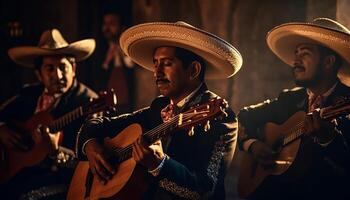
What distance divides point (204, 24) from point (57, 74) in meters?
2.10

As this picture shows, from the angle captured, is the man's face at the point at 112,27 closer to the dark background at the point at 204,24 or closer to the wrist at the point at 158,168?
the dark background at the point at 204,24

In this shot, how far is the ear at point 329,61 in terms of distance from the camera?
5.16 meters

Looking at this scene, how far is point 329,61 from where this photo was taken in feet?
17.0

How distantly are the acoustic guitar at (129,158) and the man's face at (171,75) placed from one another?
0.39 meters

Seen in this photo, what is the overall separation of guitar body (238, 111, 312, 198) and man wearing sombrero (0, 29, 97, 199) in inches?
68.1

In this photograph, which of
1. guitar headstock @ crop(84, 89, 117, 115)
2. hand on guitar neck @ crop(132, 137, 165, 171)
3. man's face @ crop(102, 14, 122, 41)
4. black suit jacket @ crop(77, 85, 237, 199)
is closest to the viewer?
hand on guitar neck @ crop(132, 137, 165, 171)

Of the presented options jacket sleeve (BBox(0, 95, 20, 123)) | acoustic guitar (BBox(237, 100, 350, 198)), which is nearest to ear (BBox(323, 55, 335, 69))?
acoustic guitar (BBox(237, 100, 350, 198))

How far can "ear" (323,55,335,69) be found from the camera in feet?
16.9

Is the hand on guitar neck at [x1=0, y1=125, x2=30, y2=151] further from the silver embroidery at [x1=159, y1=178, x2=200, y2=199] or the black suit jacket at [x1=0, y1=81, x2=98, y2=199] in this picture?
the silver embroidery at [x1=159, y1=178, x2=200, y2=199]

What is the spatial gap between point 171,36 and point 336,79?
4.59ft

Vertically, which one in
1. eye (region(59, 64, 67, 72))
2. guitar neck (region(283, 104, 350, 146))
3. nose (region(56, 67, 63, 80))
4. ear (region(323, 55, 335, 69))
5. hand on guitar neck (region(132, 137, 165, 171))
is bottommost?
nose (region(56, 67, 63, 80))

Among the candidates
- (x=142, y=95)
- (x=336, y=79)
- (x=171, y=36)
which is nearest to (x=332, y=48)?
(x=336, y=79)

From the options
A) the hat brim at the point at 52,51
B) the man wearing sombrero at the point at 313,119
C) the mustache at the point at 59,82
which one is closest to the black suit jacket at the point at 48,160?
the mustache at the point at 59,82

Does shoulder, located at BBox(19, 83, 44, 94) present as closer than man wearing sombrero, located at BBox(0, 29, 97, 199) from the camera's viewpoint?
No
